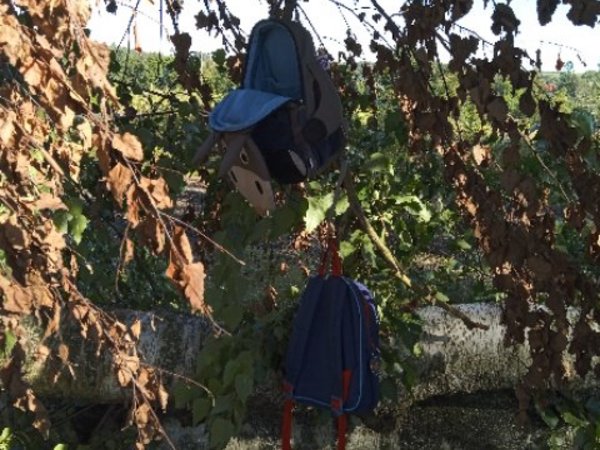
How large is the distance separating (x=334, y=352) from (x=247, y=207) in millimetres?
607

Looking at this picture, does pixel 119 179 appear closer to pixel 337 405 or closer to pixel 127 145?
pixel 127 145

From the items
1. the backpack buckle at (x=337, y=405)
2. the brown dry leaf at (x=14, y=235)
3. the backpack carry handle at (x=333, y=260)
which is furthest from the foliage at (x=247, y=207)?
the backpack buckle at (x=337, y=405)

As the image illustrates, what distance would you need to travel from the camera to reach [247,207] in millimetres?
2387

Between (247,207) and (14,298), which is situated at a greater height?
(247,207)

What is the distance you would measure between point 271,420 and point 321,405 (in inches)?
23.0

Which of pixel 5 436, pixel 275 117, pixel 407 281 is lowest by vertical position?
pixel 5 436

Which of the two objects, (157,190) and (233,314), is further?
(233,314)

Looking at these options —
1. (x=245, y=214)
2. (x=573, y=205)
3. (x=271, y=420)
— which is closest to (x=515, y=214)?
(x=573, y=205)

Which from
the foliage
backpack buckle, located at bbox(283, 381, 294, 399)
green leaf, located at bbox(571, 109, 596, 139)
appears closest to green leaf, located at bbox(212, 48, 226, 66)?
the foliage

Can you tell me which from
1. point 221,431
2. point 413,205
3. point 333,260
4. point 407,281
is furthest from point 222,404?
point 413,205

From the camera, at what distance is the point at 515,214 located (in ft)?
8.12

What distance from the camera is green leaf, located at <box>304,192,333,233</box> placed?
2365 millimetres

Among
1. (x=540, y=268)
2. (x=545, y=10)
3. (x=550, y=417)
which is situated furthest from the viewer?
(x=550, y=417)

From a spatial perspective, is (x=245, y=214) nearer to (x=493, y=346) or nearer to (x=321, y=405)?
(x=321, y=405)
